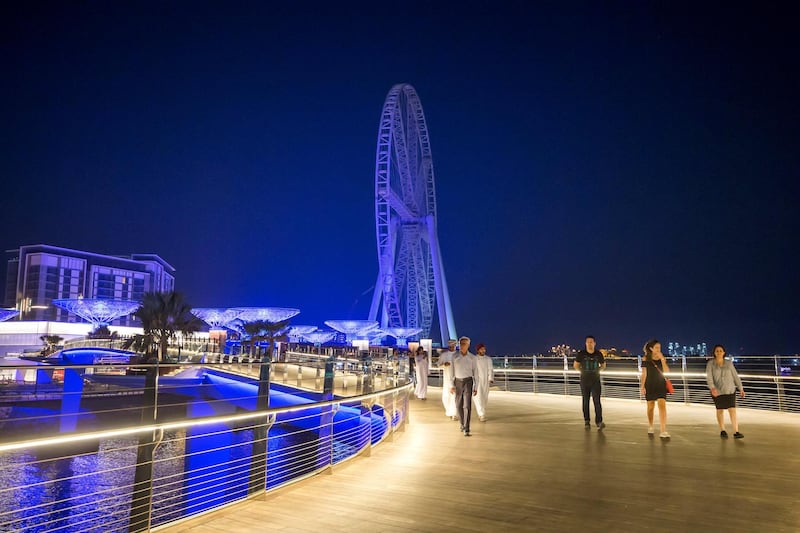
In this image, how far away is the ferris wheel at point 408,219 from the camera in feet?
185

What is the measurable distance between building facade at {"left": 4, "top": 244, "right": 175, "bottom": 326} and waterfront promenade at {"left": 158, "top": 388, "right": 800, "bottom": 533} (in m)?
126

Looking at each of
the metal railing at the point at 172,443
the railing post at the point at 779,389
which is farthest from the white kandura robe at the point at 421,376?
the railing post at the point at 779,389

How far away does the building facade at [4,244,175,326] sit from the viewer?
132 meters

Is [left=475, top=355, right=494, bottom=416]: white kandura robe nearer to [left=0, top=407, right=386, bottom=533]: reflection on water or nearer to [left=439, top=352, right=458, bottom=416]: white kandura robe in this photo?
[left=439, top=352, right=458, bottom=416]: white kandura robe

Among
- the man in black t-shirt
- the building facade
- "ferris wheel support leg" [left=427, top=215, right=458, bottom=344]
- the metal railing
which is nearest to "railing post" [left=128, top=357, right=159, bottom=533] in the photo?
the metal railing

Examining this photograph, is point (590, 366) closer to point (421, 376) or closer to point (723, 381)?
point (723, 381)

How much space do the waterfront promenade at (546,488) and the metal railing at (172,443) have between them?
20.5 inches

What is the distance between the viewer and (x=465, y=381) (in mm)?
11070

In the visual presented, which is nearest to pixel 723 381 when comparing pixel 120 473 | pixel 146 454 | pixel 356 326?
pixel 146 454

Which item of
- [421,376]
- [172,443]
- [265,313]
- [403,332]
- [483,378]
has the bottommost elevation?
[172,443]

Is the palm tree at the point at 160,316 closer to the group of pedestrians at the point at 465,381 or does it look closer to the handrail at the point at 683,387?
the handrail at the point at 683,387

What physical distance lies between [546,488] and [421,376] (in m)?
14.0

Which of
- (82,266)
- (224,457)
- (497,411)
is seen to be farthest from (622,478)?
(82,266)

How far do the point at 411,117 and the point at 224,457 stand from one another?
146 ft
